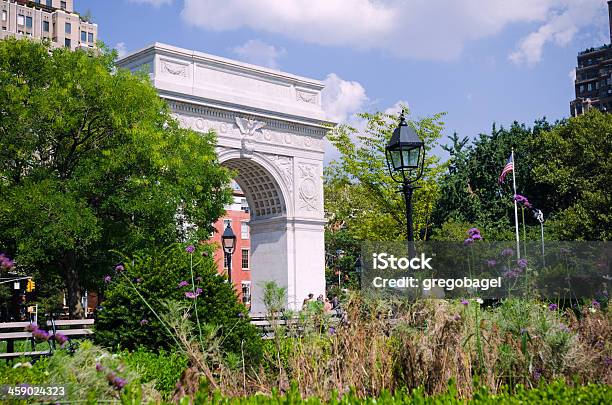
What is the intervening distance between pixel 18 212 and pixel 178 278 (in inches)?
544

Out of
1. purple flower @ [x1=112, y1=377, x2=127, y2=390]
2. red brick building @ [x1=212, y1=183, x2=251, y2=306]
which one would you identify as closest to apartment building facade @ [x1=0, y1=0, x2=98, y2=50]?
red brick building @ [x1=212, y1=183, x2=251, y2=306]

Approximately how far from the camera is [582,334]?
851 centimetres

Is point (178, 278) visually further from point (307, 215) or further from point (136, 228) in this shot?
point (307, 215)

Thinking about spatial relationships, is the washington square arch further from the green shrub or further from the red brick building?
the red brick building

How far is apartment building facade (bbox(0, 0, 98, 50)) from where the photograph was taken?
84125 mm

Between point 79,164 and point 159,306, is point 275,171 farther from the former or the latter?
point 159,306

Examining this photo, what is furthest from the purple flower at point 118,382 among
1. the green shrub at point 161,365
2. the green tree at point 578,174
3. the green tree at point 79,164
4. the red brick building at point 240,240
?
the red brick building at point 240,240

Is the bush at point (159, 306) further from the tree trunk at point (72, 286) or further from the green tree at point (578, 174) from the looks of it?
the green tree at point (578, 174)

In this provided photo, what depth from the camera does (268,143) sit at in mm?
35500

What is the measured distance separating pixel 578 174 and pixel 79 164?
2858 cm

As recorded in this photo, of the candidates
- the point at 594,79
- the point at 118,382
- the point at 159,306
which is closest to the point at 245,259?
the point at 159,306

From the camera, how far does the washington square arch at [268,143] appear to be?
107 feet

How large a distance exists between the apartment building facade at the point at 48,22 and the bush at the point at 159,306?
76.8 m

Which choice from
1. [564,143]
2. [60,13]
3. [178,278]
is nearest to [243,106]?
[564,143]
